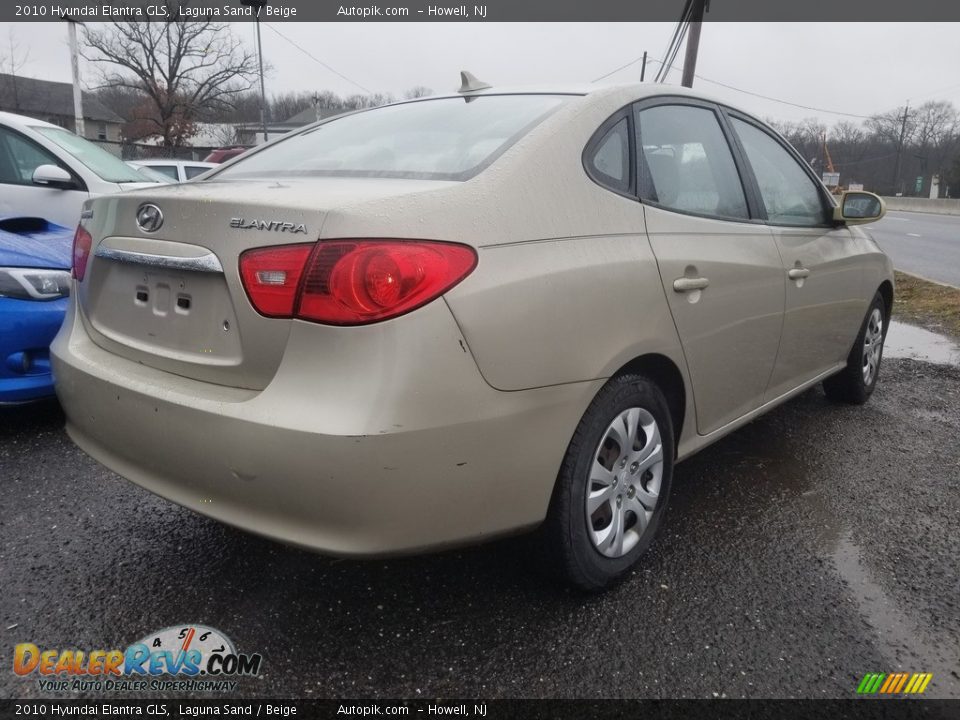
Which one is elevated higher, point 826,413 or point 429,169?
point 429,169

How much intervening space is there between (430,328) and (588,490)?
0.76 metres

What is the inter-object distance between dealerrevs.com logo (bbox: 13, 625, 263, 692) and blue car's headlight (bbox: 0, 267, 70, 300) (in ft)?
6.44

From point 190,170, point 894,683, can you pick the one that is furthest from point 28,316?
point 190,170

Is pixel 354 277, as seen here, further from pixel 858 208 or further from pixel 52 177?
pixel 52 177

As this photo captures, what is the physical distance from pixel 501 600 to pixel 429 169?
1330 millimetres

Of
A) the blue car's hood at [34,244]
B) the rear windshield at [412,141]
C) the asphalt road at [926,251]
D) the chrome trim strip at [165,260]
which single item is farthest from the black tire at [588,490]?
the asphalt road at [926,251]

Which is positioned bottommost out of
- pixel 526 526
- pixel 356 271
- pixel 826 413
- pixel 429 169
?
pixel 826 413

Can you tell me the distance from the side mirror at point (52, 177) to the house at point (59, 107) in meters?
44.4

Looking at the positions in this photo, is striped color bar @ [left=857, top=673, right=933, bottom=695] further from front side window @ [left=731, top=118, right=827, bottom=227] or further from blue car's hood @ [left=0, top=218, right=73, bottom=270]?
blue car's hood @ [left=0, top=218, right=73, bottom=270]

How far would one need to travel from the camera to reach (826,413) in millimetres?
4258

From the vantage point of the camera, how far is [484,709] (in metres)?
1.80

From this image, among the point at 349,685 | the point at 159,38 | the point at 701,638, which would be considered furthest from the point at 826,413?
the point at 159,38

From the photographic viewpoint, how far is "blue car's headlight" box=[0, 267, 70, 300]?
3.35m

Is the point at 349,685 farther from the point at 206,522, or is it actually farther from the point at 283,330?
the point at 206,522
